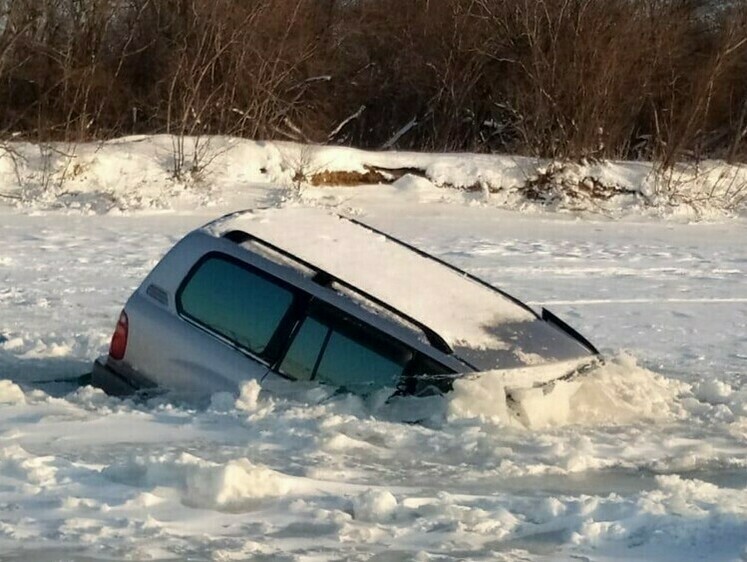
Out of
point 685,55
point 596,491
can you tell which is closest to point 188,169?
point 685,55

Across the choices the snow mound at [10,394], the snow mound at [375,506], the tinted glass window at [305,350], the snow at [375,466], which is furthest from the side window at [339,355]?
the snow mound at [10,394]

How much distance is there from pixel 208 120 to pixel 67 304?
13211 mm

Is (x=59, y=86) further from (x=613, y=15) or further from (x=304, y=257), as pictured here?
(x=304, y=257)

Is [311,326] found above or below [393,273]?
below

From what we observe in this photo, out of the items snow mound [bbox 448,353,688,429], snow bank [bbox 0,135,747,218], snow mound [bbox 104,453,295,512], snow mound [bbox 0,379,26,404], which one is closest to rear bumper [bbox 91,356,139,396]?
snow mound [bbox 0,379,26,404]

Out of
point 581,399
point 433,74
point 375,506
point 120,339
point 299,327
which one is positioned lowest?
point 375,506

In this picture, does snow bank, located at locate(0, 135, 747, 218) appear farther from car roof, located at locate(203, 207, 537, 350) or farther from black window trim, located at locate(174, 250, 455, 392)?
black window trim, located at locate(174, 250, 455, 392)

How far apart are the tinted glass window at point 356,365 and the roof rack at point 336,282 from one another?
208mm

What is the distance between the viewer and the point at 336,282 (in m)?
6.01

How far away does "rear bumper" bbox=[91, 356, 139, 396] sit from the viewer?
20.7ft

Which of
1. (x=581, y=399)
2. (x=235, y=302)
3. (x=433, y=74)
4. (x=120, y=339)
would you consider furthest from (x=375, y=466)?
(x=433, y=74)

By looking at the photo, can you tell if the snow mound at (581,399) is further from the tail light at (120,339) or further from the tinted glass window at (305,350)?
the tail light at (120,339)

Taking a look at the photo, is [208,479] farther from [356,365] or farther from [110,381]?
[110,381]

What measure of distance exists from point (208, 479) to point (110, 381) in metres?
1.97
